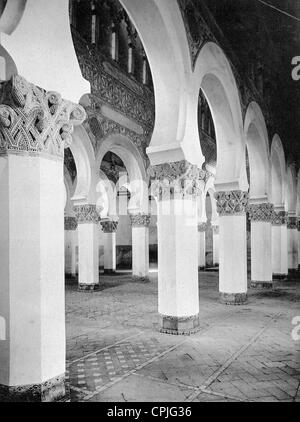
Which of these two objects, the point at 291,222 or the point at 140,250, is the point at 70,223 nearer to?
the point at 140,250

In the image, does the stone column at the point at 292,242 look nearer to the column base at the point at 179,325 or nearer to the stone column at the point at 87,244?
the stone column at the point at 87,244

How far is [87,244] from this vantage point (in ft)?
40.5

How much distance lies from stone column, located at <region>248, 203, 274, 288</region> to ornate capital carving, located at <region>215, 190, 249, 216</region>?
2.84m

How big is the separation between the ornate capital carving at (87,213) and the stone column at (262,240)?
4.96 m

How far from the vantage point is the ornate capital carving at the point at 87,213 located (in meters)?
12.1

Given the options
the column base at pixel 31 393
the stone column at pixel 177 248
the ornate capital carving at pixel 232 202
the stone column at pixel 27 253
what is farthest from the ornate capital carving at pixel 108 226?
the column base at pixel 31 393

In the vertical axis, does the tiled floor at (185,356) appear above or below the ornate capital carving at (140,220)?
below

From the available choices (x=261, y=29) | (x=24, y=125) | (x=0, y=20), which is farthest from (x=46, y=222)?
(x=261, y=29)

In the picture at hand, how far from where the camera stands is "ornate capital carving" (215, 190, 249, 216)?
9.09m

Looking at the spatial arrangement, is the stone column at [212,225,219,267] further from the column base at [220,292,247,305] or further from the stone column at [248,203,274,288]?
the column base at [220,292,247,305]

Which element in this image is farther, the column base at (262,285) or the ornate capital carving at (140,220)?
the ornate capital carving at (140,220)

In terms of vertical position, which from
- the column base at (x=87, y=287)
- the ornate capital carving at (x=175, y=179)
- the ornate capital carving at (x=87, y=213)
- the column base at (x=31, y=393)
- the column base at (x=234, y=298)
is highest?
the ornate capital carving at (x=175, y=179)

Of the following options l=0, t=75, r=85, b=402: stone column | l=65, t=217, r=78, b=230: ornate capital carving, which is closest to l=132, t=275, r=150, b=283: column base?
l=65, t=217, r=78, b=230: ornate capital carving
